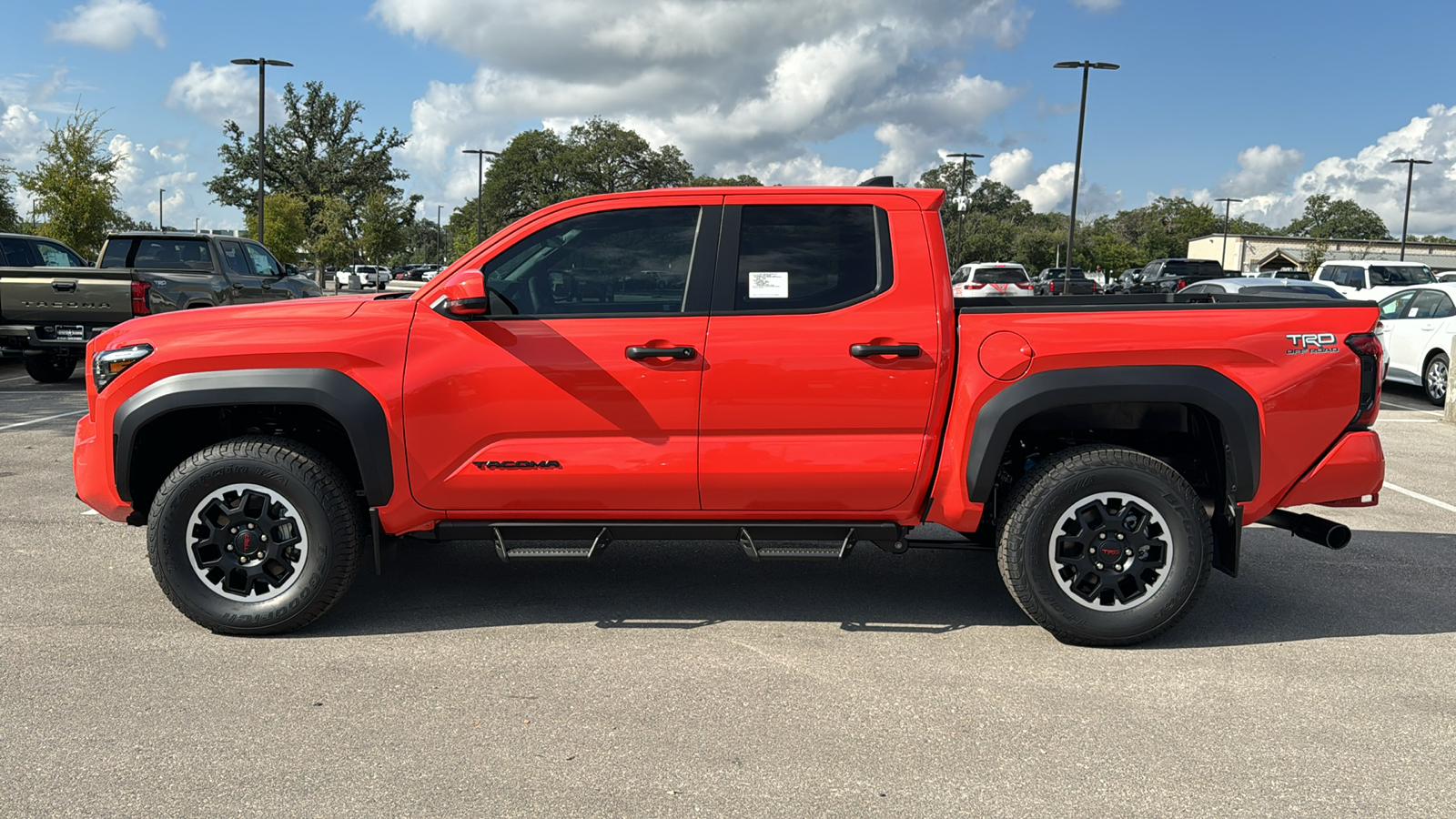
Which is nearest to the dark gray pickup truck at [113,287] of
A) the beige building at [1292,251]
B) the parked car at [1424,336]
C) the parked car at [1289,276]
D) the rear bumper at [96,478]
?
the rear bumper at [96,478]

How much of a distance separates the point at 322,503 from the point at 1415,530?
6.40m

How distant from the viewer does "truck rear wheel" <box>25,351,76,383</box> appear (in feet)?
44.4

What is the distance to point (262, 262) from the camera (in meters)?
15.5

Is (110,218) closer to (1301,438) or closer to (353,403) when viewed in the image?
(353,403)

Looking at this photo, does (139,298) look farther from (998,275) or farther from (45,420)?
(998,275)

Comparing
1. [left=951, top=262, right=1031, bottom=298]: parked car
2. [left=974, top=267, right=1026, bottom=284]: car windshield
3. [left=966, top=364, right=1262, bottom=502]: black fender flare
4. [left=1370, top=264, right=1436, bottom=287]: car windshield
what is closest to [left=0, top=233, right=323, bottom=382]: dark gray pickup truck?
[left=966, top=364, right=1262, bottom=502]: black fender flare

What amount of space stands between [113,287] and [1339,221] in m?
137

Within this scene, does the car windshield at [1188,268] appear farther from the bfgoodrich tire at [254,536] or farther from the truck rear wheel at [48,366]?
the bfgoodrich tire at [254,536]

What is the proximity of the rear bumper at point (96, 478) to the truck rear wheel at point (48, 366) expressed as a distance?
10.2m

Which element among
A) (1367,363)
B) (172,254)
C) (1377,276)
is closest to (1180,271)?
(1377,276)

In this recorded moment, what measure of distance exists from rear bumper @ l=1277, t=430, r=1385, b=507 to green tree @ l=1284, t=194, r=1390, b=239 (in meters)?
133

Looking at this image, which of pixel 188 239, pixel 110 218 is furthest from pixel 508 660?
pixel 110 218

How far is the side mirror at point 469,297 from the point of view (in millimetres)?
4172

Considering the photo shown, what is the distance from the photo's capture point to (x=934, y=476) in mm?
4418
